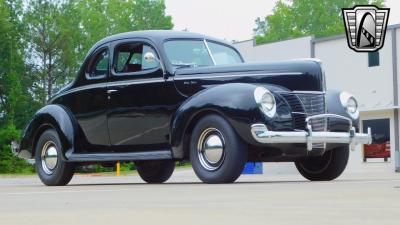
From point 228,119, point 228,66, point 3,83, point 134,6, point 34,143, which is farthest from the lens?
point 134,6

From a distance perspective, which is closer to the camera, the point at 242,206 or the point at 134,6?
the point at 242,206

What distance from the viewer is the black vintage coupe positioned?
10266mm

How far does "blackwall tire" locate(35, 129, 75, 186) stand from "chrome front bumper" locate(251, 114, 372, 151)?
3464 mm

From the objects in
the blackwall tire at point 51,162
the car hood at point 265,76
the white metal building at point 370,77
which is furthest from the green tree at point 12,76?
the car hood at point 265,76

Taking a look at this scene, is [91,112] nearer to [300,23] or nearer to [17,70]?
[17,70]

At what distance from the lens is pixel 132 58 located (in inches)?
476

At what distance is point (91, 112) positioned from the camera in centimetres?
1221

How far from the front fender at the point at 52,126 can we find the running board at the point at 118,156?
20 cm

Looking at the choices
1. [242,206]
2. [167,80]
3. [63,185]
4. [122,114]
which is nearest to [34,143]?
[63,185]

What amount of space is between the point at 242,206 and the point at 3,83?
49.4 m

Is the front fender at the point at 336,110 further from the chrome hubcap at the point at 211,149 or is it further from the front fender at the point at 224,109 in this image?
the chrome hubcap at the point at 211,149

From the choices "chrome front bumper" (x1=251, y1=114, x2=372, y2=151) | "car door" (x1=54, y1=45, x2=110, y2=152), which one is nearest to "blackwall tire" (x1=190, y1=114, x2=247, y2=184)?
"chrome front bumper" (x1=251, y1=114, x2=372, y2=151)

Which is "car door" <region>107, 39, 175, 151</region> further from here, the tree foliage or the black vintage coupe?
the tree foliage

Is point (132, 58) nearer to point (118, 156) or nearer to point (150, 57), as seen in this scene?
point (150, 57)
